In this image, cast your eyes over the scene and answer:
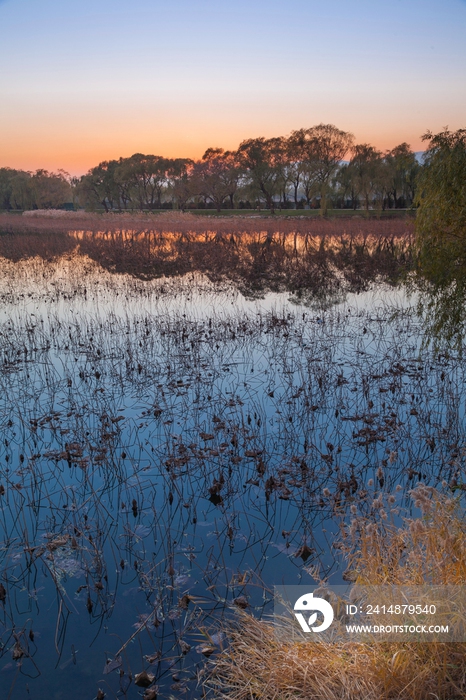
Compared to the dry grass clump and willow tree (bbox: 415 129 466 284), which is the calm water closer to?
the dry grass clump

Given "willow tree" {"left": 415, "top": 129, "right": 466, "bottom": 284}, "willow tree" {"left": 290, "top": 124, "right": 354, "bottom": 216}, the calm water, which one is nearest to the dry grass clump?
the calm water

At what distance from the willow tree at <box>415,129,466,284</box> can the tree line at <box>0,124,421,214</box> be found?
3760cm

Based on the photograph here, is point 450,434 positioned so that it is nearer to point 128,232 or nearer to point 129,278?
point 129,278

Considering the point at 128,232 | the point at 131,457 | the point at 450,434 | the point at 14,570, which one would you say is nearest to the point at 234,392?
the point at 131,457

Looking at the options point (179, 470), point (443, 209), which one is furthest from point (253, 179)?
point (179, 470)

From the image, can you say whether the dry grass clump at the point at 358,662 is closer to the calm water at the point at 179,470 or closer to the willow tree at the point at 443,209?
the calm water at the point at 179,470

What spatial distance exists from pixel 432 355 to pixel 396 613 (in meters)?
8.59

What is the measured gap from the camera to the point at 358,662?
3.40m

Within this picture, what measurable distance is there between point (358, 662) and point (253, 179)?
7676 centimetres

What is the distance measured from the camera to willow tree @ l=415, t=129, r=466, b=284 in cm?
1041

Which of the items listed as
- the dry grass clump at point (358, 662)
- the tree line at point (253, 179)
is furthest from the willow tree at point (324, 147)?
the dry grass clump at point (358, 662)

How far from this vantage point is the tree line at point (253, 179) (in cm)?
5701

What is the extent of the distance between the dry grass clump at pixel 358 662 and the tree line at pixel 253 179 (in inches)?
1850

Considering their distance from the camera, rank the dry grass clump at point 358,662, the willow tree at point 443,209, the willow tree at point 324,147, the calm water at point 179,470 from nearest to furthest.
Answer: the dry grass clump at point 358,662 < the calm water at point 179,470 < the willow tree at point 443,209 < the willow tree at point 324,147
